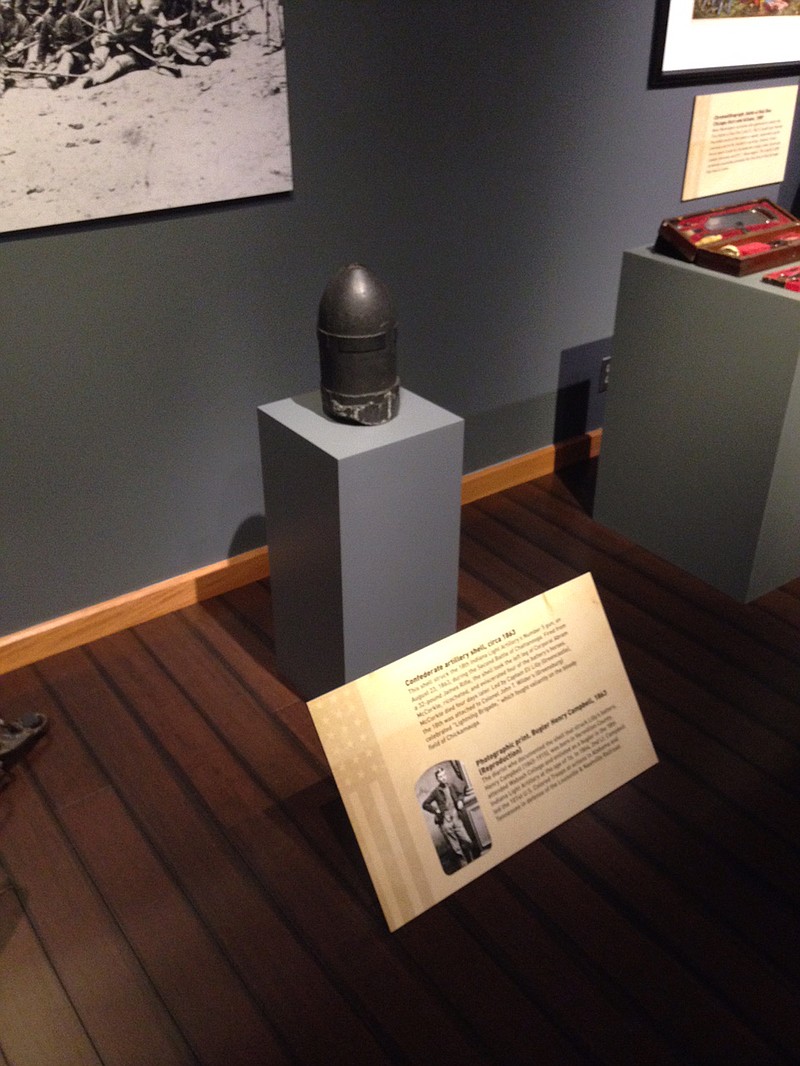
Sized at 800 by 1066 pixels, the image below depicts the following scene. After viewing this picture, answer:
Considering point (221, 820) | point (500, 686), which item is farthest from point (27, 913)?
point (500, 686)

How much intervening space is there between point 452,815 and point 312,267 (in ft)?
5.29

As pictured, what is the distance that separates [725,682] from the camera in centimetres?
277

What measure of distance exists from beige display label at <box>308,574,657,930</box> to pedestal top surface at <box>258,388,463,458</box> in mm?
475

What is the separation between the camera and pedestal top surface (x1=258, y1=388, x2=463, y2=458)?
2279 mm

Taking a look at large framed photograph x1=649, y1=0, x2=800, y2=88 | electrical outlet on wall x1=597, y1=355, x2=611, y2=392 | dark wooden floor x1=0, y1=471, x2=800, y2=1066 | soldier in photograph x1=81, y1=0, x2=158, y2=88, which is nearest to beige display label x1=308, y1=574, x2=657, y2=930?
dark wooden floor x1=0, y1=471, x2=800, y2=1066

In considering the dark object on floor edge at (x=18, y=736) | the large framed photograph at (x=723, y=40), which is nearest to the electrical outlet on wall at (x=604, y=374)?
the large framed photograph at (x=723, y=40)

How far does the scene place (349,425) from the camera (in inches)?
93.8

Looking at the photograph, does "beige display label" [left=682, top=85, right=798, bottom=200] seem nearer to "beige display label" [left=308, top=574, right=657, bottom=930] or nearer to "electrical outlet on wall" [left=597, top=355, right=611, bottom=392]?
"electrical outlet on wall" [left=597, top=355, right=611, bottom=392]

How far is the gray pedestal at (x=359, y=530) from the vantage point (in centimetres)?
230

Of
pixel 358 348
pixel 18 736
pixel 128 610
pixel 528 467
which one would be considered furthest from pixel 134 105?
pixel 528 467

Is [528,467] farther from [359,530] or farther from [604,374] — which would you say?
[359,530]

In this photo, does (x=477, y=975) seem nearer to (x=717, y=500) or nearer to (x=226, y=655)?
(x=226, y=655)

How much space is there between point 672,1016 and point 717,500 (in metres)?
1.59

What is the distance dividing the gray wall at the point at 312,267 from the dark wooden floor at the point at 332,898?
0.45 metres
